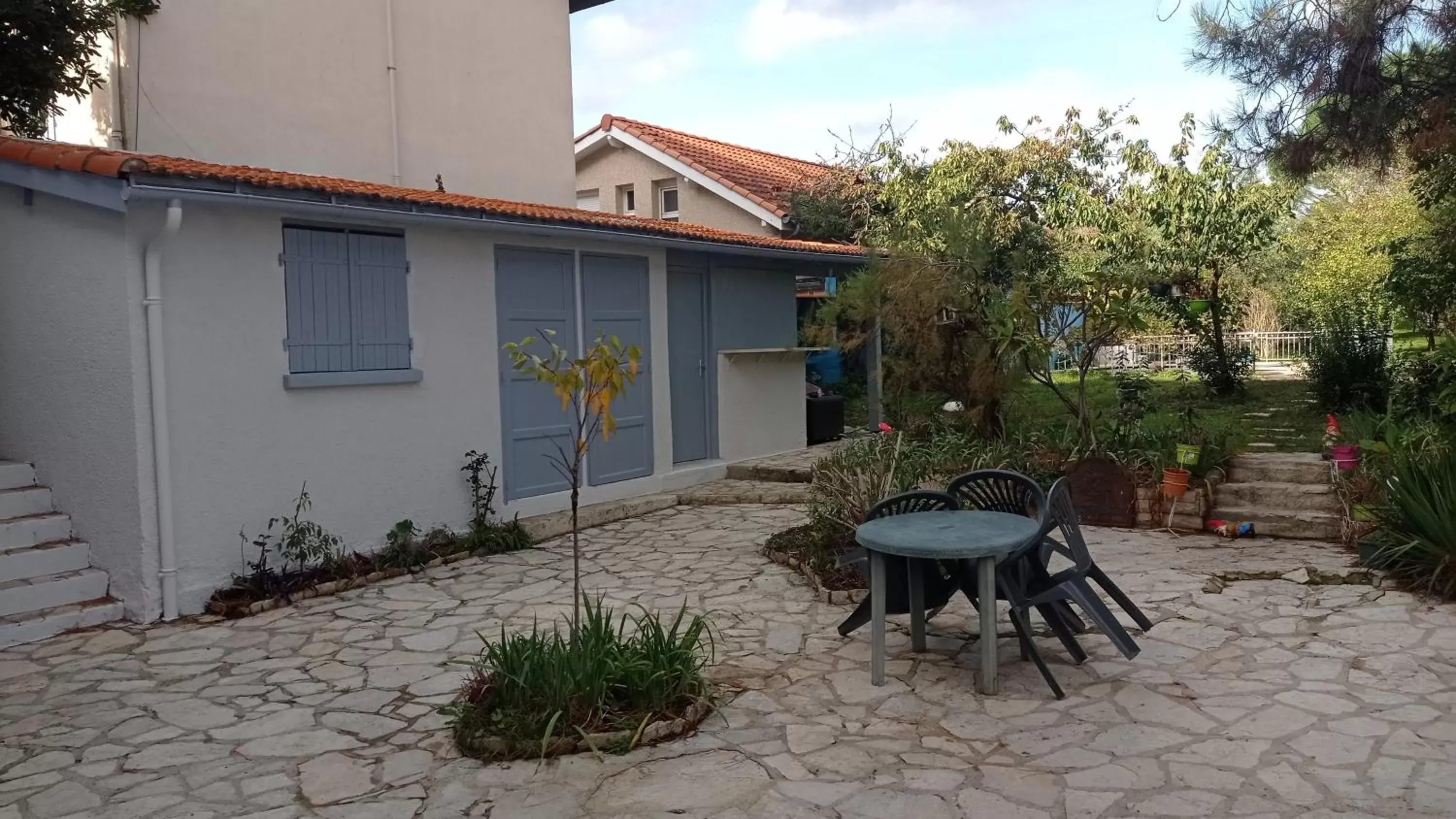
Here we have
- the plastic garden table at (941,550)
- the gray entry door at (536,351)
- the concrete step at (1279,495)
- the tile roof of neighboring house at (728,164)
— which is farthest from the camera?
the tile roof of neighboring house at (728,164)

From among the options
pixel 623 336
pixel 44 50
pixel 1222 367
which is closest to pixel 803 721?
pixel 623 336

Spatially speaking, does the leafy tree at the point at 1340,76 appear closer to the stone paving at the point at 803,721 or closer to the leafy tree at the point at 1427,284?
the leafy tree at the point at 1427,284

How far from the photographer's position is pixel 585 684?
14.5 ft

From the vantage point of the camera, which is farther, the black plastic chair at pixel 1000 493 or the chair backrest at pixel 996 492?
the chair backrest at pixel 996 492

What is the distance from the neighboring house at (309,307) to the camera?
6.52 m

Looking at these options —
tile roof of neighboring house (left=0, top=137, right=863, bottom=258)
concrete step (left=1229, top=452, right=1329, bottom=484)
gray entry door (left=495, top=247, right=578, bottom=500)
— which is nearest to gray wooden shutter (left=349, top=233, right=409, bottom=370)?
tile roof of neighboring house (left=0, top=137, right=863, bottom=258)

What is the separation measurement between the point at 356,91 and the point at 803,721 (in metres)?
8.84

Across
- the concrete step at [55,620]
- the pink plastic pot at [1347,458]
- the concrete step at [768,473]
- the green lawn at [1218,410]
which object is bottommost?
the concrete step at [55,620]

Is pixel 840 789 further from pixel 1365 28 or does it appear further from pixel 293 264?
pixel 1365 28

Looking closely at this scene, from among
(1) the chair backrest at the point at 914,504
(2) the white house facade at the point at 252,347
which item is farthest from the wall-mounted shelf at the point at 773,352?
(1) the chair backrest at the point at 914,504

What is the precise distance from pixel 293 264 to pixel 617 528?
375 centimetres

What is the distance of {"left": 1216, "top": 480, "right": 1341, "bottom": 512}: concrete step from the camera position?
26.7ft

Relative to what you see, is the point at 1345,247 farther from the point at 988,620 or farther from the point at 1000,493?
the point at 988,620

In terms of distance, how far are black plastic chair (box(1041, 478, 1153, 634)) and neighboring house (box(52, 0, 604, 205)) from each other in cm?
820
